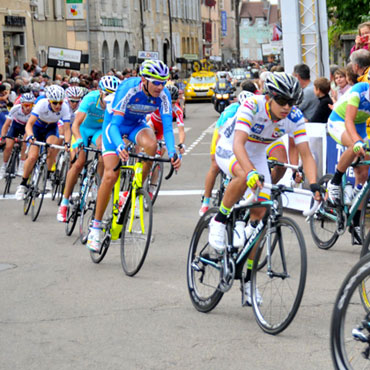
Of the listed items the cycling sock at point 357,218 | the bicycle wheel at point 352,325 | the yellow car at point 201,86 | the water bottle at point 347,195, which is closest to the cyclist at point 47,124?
the water bottle at point 347,195

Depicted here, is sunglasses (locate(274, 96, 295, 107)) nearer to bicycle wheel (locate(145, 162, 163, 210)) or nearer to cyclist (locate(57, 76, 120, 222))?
cyclist (locate(57, 76, 120, 222))

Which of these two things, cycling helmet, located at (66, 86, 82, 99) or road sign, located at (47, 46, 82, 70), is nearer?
cycling helmet, located at (66, 86, 82, 99)

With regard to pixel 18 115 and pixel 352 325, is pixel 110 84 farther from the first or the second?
pixel 352 325

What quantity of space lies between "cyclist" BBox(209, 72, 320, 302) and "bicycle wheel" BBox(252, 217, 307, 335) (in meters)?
0.20

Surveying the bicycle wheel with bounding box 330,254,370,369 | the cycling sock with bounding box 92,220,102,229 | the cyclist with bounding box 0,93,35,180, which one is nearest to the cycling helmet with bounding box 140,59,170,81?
the cycling sock with bounding box 92,220,102,229

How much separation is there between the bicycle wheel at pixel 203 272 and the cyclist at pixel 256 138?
0.21m

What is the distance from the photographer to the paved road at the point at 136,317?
585 cm

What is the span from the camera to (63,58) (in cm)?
3578

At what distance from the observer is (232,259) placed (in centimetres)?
680

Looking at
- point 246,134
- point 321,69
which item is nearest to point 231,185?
point 246,134

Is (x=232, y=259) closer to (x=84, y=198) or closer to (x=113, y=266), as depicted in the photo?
(x=113, y=266)

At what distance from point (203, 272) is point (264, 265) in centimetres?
90

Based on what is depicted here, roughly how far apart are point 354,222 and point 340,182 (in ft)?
1.35

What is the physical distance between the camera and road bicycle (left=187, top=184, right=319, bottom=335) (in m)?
6.10
